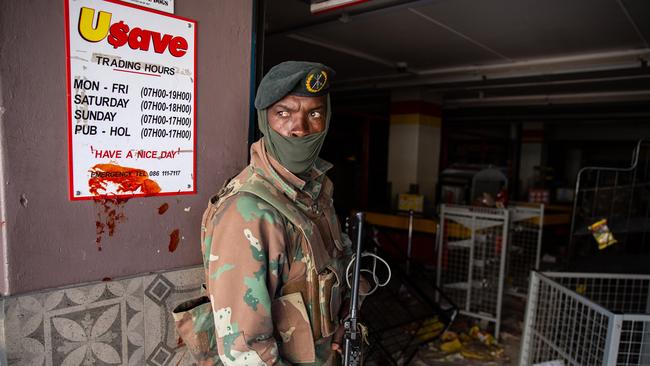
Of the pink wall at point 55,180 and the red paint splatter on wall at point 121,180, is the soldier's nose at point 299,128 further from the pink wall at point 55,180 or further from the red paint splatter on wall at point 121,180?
the red paint splatter on wall at point 121,180

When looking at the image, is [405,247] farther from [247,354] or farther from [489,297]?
[247,354]

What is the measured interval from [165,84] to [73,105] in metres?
0.30

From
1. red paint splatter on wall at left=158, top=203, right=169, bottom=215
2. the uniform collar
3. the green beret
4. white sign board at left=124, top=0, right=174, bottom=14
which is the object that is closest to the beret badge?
the green beret

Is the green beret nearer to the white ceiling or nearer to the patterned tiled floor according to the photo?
the patterned tiled floor

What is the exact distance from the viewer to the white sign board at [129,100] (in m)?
1.21

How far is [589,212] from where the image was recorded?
17.3 feet

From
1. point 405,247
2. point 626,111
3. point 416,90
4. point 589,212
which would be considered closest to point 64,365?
point 405,247

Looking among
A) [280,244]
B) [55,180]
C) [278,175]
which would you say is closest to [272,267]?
[280,244]

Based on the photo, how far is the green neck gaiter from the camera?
53.3 inches

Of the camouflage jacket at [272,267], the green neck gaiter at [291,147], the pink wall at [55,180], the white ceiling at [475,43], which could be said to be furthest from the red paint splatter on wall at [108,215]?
the white ceiling at [475,43]

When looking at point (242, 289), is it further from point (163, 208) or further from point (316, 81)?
point (316, 81)

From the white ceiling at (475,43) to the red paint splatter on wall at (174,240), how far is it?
1.64 metres

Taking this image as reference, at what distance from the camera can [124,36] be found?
1284 millimetres

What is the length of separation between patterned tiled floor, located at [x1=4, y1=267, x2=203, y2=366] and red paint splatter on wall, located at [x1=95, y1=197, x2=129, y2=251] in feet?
0.55
